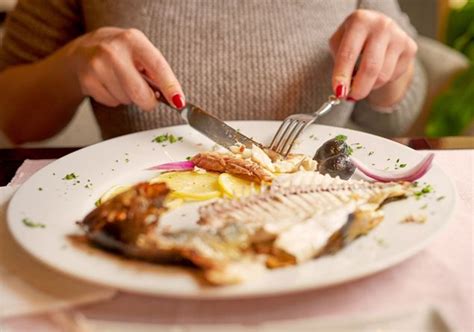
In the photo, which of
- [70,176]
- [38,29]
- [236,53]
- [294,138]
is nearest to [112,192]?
[70,176]

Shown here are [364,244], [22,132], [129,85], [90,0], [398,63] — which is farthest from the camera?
[22,132]

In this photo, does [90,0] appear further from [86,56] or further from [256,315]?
[256,315]

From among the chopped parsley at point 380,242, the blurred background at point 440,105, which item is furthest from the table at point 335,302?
the blurred background at point 440,105

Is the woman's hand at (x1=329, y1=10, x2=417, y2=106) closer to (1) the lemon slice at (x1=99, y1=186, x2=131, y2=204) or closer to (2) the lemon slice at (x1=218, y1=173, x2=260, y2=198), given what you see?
(2) the lemon slice at (x1=218, y1=173, x2=260, y2=198)

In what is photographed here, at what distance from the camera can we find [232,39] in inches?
54.9

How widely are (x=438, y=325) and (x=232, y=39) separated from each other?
901 millimetres

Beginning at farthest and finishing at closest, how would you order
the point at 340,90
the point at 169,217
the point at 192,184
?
the point at 340,90
the point at 192,184
the point at 169,217

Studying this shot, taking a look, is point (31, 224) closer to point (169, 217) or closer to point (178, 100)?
point (169, 217)

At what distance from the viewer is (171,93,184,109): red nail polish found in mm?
1111

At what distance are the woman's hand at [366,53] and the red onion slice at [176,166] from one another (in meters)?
0.31

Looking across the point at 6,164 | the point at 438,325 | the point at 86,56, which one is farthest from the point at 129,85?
the point at 438,325

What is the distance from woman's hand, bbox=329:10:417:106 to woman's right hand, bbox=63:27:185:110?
0.29 m

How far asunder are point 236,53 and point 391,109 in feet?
1.38

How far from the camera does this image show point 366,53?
47.8 inches
